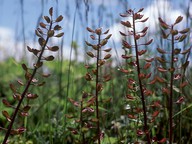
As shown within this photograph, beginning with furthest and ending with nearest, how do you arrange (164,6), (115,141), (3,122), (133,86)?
1. (3,122)
2. (164,6)
3. (115,141)
4. (133,86)

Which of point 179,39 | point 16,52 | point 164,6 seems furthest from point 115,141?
point 16,52

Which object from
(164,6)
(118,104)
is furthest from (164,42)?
(118,104)

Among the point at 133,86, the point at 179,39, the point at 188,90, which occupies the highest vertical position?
the point at 179,39

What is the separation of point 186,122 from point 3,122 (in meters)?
1.15

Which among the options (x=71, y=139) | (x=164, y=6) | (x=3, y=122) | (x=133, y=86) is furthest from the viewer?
(x=3, y=122)

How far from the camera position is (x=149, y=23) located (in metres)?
2.38

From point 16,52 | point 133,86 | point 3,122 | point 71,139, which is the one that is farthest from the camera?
point 16,52

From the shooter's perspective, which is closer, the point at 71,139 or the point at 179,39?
the point at 179,39

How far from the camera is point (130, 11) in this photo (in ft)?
3.61

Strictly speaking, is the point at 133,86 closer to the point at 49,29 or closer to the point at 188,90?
the point at 49,29

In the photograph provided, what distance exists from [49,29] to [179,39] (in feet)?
1.24

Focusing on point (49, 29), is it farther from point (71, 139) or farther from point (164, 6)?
point (164, 6)

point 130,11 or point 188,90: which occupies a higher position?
point 130,11

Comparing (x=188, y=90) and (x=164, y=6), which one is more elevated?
(x=164, y=6)
